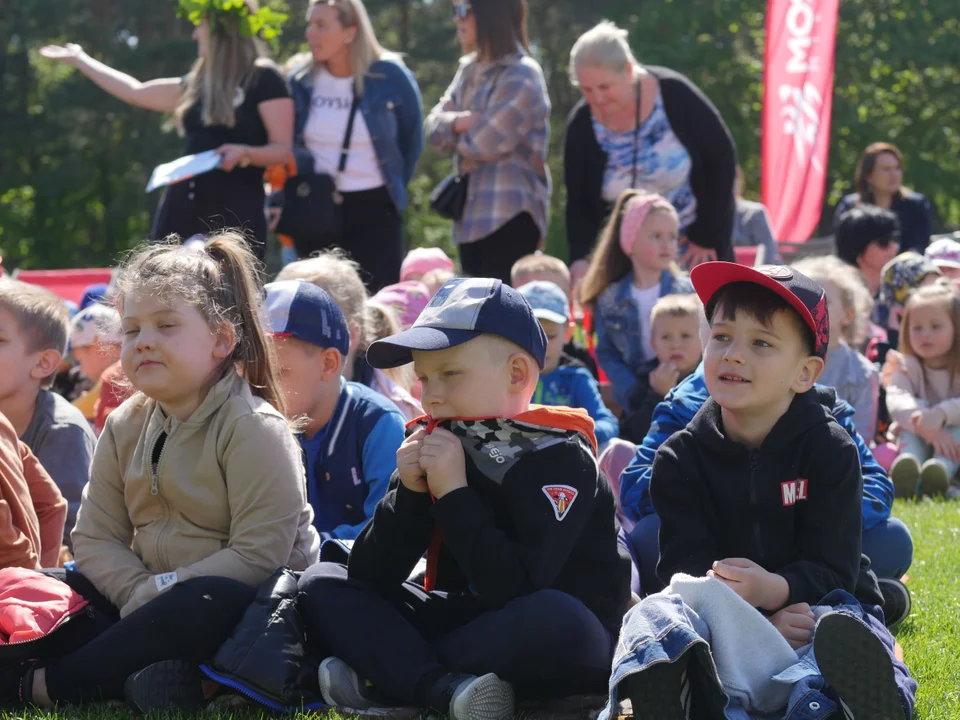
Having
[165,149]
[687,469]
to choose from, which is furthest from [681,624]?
[165,149]

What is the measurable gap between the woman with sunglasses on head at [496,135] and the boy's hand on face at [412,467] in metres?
4.30

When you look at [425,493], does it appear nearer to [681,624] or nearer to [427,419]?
[427,419]

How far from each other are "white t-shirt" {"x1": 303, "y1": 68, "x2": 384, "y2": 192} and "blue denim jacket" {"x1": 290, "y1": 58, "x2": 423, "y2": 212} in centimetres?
4

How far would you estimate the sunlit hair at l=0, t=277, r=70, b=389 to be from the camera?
16.0 ft

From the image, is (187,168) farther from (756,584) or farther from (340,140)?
(756,584)

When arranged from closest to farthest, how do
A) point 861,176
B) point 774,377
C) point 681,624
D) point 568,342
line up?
point 681,624, point 774,377, point 568,342, point 861,176

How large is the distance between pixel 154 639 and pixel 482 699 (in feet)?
3.02

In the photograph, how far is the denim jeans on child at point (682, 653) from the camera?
2908mm

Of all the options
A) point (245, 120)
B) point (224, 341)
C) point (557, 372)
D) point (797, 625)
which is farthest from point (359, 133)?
point (797, 625)

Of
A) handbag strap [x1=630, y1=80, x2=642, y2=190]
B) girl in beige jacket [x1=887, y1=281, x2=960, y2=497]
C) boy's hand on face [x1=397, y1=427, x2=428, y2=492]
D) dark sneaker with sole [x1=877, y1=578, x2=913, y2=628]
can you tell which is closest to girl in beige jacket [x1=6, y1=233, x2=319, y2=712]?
boy's hand on face [x1=397, y1=427, x2=428, y2=492]

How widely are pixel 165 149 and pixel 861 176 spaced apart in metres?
19.3

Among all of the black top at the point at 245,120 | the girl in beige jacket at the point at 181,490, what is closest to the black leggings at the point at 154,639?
the girl in beige jacket at the point at 181,490

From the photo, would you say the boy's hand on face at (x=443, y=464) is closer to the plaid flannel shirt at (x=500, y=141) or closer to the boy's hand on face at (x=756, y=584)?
the boy's hand on face at (x=756, y=584)

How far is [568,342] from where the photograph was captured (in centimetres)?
721
